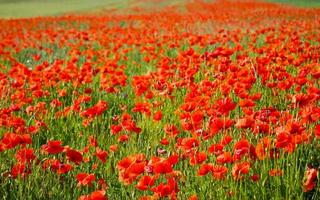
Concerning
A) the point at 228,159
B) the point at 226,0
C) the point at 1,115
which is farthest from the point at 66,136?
the point at 226,0

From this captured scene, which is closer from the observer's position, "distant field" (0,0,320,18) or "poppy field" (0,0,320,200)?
"poppy field" (0,0,320,200)

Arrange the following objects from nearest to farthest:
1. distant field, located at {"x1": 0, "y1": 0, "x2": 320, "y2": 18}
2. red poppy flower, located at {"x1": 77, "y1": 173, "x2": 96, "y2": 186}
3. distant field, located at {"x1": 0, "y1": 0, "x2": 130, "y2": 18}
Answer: red poppy flower, located at {"x1": 77, "y1": 173, "x2": 96, "y2": 186}, distant field, located at {"x1": 0, "y1": 0, "x2": 320, "y2": 18}, distant field, located at {"x1": 0, "y1": 0, "x2": 130, "y2": 18}

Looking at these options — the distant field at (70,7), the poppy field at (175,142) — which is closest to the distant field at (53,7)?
the distant field at (70,7)

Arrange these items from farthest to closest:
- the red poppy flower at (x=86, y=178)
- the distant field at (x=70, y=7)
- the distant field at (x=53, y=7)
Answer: the distant field at (x=53, y=7), the distant field at (x=70, y=7), the red poppy flower at (x=86, y=178)

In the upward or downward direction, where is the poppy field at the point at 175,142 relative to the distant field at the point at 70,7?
upward

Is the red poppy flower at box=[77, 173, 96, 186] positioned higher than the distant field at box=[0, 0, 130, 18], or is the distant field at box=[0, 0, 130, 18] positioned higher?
the red poppy flower at box=[77, 173, 96, 186]

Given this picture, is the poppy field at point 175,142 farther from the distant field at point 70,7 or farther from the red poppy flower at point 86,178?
the distant field at point 70,7

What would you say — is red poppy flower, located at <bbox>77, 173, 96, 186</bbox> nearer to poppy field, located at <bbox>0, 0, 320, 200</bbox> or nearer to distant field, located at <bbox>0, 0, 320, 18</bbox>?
poppy field, located at <bbox>0, 0, 320, 200</bbox>

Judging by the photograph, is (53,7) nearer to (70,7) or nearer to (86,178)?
(70,7)

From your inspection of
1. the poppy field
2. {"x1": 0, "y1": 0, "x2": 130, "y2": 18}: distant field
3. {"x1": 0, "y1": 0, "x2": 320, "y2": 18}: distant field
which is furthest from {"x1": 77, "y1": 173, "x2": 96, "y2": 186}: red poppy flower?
{"x1": 0, "y1": 0, "x2": 130, "y2": 18}: distant field

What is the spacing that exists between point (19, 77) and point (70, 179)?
2.44 m

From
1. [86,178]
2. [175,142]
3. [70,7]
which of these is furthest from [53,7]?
[86,178]

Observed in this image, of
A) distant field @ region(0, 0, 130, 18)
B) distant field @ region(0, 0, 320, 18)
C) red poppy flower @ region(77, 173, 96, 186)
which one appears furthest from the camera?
distant field @ region(0, 0, 130, 18)

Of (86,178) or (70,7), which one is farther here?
(70,7)
